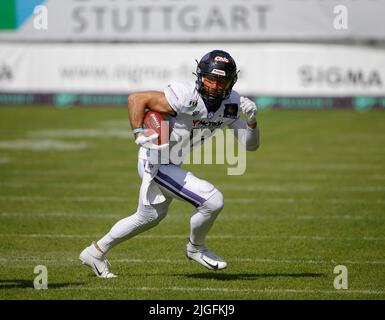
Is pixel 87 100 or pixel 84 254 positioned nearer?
pixel 84 254

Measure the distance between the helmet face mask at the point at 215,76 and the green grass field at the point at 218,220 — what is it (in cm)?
142

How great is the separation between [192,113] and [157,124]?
0.93ft

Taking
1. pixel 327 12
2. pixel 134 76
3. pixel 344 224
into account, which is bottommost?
pixel 344 224

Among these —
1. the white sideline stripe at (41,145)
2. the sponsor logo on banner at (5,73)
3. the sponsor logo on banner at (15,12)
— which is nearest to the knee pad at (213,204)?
the white sideline stripe at (41,145)

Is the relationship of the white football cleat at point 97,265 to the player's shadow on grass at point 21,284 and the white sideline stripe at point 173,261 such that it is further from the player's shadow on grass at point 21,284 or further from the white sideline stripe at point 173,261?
the white sideline stripe at point 173,261

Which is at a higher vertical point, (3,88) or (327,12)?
(327,12)

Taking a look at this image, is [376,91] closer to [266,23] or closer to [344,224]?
[266,23]

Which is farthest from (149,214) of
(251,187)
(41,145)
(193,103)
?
(41,145)

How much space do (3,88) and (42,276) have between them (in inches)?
701

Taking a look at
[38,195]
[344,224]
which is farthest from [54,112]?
[344,224]

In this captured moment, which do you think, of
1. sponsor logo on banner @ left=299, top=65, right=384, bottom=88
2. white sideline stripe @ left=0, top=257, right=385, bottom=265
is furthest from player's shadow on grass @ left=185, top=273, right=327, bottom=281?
sponsor logo on banner @ left=299, top=65, right=384, bottom=88

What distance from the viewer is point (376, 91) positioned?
70.1 feet

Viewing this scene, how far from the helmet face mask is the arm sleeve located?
373 mm

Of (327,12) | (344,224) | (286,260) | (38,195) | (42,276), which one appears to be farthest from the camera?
(327,12)
